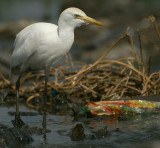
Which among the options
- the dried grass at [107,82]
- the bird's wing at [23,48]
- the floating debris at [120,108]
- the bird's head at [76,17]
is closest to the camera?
the bird's head at [76,17]

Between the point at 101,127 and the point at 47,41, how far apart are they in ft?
4.55

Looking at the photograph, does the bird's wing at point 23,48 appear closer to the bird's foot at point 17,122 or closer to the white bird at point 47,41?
the white bird at point 47,41

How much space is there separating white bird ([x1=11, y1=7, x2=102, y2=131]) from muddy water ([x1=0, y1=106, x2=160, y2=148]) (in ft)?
0.99

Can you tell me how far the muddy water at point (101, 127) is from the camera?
171 inches

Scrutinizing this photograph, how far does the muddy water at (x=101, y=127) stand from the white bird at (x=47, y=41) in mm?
303

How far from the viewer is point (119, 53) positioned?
1279 centimetres

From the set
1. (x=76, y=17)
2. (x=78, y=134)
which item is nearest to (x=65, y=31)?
(x=76, y=17)

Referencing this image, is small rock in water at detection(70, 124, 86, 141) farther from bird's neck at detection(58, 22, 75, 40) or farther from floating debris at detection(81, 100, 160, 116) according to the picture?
bird's neck at detection(58, 22, 75, 40)

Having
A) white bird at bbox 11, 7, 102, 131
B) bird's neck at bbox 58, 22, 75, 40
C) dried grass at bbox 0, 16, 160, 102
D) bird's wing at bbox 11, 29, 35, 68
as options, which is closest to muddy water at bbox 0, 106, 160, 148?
white bird at bbox 11, 7, 102, 131

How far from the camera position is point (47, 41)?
16.6 ft

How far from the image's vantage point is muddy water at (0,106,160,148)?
4.34m

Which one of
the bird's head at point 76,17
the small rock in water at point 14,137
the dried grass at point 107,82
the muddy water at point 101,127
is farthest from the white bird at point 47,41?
the dried grass at point 107,82

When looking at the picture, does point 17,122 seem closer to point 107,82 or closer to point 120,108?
point 120,108

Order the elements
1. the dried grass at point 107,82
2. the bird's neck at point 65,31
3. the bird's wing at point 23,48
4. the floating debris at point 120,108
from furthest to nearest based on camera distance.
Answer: the dried grass at point 107,82
the floating debris at point 120,108
the bird's wing at point 23,48
the bird's neck at point 65,31
